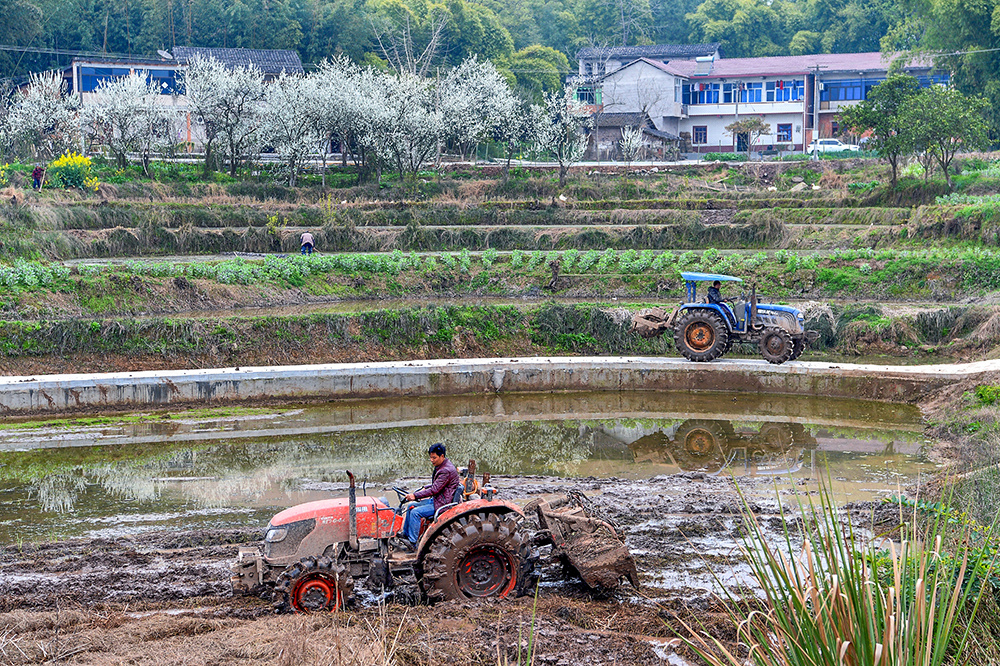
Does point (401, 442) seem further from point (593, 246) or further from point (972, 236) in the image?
point (972, 236)

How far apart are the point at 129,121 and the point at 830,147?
127 feet

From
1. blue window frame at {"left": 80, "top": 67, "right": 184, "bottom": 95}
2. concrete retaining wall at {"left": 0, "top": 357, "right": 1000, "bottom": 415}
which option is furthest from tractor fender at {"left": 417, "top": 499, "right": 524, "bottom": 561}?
blue window frame at {"left": 80, "top": 67, "right": 184, "bottom": 95}

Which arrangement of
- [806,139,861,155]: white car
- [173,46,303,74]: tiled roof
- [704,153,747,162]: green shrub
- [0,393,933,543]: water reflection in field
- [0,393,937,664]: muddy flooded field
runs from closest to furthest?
1. [0,393,937,664]: muddy flooded field
2. [0,393,933,543]: water reflection in field
3. [704,153,747,162]: green shrub
4. [806,139,861,155]: white car
5. [173,46,303,74]: tiled roof

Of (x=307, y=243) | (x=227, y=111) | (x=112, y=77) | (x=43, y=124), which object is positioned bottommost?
(x=307, y=243)

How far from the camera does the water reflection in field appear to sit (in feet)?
42.1

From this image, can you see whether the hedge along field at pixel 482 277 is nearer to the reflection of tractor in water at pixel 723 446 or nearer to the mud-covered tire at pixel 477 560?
the reflection of tractor in water at pixel 723 446

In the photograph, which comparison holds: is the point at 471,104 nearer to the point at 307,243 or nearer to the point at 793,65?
the point at 307,243

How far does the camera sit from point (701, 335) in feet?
64.3

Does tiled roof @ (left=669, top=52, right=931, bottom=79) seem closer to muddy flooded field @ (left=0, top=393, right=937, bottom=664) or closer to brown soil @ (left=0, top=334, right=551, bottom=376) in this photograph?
brown soil @ (left=0, top=334, right=551, bottom=376)

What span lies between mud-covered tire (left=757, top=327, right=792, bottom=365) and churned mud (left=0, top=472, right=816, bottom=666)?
7.25 metres

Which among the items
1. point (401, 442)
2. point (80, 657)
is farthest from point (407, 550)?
point (401, 442)

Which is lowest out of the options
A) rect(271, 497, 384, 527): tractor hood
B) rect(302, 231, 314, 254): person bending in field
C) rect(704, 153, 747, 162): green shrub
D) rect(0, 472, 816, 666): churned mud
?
rect(0, 472, 816, 666): churned mud

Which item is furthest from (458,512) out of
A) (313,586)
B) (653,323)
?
(653,323)

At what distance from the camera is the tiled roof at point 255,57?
56188mm
